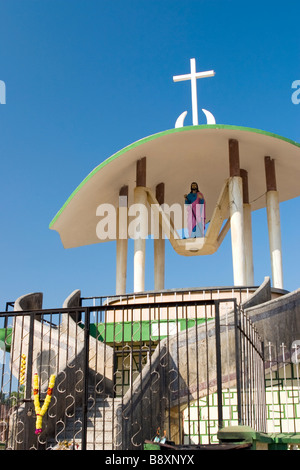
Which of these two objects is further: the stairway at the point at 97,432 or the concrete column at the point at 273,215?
the concrete column at the point at 273,215

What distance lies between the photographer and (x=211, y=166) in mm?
21984

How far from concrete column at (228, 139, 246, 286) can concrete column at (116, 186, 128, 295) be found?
3.94m

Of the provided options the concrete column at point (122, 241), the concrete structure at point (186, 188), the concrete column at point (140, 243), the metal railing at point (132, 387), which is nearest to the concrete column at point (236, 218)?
the concrete structure at point (186, 188)

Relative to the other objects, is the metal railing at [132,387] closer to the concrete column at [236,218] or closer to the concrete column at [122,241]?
the concrete column at [236,218]

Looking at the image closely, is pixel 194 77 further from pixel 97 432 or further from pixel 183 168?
pixel 97 432

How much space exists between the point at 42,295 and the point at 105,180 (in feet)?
15.6

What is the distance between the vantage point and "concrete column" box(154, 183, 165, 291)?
885 inches

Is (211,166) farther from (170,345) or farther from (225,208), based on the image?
(170,345)

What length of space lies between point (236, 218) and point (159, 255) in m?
4.61

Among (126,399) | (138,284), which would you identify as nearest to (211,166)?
(138,284)

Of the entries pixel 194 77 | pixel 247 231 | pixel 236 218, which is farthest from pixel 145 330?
pixel 194 77

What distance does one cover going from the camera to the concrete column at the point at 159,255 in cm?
2247

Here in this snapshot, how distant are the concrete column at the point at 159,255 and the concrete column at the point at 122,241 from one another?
1421 millimetres

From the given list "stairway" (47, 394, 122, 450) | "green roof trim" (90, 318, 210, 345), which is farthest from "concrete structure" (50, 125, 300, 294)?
"stairway" (47, 394, 122, 450)
